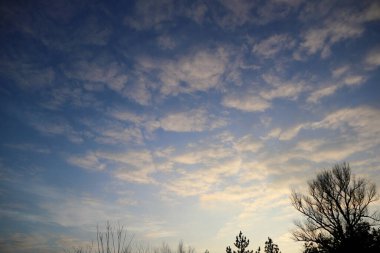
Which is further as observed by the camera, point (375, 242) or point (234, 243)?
point (234, 243)

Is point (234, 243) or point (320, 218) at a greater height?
point (320, 218)

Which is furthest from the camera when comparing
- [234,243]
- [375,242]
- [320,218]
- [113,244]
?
[234,243]

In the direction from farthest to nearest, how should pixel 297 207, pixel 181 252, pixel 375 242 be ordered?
1. pixel 181 252
2. pixel 297 207
3. pixel 375 242

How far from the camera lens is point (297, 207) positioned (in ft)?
92.5

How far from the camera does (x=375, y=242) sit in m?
24.5

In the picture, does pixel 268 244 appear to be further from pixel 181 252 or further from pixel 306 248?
pixel 181 252

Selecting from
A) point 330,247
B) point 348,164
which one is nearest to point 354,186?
point 348,164

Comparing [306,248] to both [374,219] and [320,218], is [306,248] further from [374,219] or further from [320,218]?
[374,219]

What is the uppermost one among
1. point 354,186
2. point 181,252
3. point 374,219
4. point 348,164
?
point 348,164

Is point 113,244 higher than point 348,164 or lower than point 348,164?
lower

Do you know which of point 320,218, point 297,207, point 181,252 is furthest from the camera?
point 181,252

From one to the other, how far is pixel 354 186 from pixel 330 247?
599cm

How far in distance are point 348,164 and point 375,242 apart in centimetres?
700

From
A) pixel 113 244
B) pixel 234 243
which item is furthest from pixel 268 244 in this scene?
pixel 113 244
